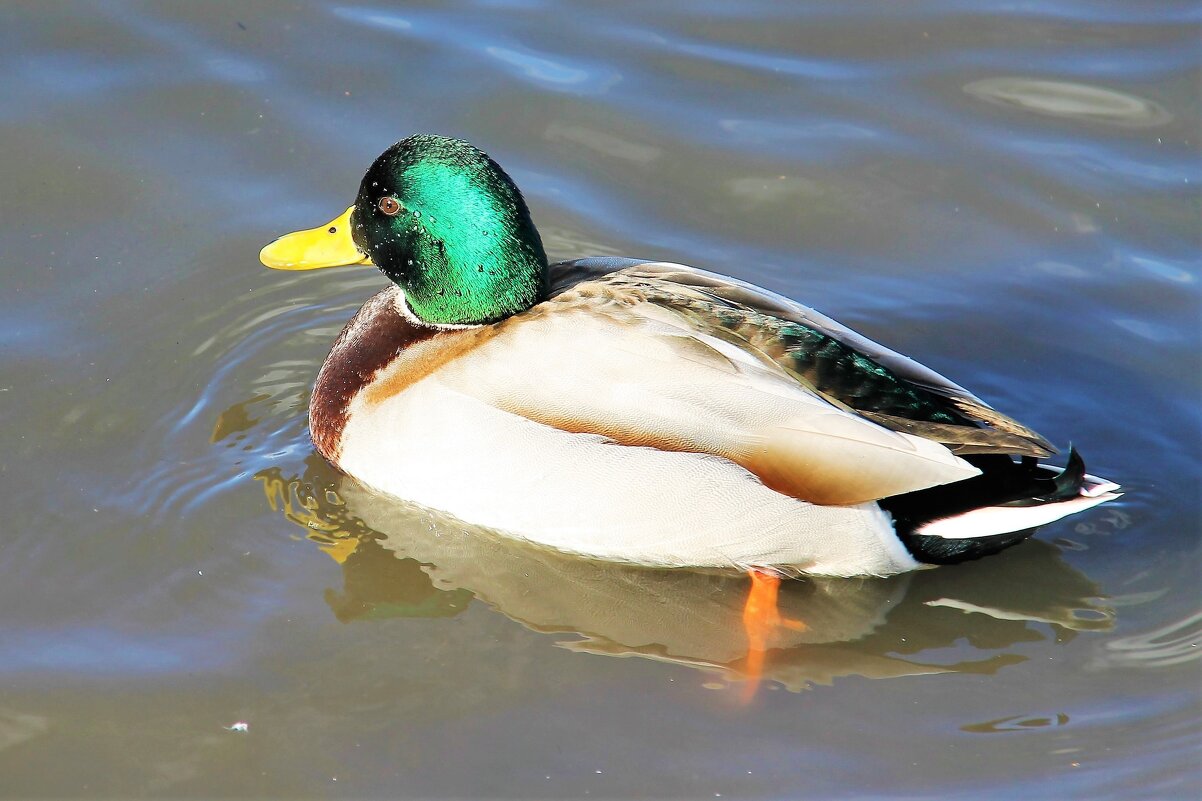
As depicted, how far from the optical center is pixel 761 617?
205 inches

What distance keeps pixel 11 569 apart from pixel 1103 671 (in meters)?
3.94

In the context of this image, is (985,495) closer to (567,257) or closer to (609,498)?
(609,498)

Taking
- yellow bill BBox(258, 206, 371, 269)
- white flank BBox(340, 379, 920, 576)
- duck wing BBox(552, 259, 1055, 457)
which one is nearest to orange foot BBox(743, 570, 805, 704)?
white flank BBox(340, 379, 920, 576)

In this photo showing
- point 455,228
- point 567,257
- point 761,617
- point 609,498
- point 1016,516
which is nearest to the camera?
point 1016,516

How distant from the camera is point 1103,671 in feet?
16.3

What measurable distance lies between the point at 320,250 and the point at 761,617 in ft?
7.51

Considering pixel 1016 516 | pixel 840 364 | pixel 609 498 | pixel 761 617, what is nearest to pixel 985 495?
pixel 1016 516

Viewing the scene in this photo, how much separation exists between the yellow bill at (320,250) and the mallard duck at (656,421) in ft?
0.70

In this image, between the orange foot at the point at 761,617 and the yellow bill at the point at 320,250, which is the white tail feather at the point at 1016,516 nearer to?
the orange foot at the point at 761,617

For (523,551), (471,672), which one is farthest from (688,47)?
(471,672)

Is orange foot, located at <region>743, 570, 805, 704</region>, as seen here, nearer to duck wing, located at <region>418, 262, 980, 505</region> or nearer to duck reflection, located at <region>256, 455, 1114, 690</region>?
duck reflection, located at <region>256, 455, 1114, 690</region>

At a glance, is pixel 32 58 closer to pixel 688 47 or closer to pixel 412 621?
pixel 688 47

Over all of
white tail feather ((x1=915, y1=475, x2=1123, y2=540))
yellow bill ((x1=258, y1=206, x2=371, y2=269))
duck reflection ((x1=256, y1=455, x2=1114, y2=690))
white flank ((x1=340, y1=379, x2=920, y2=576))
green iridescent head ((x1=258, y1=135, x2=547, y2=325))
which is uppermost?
green iridescent head ((x1=258, y1=135, x2=547, y2=325))

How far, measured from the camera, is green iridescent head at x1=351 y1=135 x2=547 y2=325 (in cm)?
525
